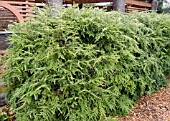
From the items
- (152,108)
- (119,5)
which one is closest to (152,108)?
(152,108)

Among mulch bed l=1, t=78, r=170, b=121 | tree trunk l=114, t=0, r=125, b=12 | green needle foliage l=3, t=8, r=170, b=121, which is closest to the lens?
green needle foliage l=3, t=8, r=170, b=121

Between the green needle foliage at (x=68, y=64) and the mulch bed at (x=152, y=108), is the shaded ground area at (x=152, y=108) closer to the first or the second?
the mulch bed at (x=152, y=108)

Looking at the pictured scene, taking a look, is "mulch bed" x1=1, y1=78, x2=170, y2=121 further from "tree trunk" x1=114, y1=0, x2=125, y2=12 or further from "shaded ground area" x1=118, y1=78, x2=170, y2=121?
"tree trunk" x1=114, y1=0, x2=125, y2=12

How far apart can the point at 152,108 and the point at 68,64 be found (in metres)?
1.85

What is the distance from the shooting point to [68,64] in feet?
8.12

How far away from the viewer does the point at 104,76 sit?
9.00 ft

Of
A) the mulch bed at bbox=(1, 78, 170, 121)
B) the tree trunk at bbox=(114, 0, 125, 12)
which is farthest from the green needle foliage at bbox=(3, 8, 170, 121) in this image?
the tree trunk at bbox=(114, 0, 125, 12)

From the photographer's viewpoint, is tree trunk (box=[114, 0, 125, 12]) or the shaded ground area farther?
tree trunk (box=[114, 0, 125, 12])

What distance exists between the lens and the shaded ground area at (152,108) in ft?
10.5

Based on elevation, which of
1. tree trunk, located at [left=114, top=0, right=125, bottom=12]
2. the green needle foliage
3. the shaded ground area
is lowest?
the shaded ground area

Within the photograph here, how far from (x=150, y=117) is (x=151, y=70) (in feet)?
3.00

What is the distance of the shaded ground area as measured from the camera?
319 cm

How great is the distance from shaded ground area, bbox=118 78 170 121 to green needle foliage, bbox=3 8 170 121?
13.6 inches

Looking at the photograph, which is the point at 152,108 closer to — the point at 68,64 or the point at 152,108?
the point at 152,108
